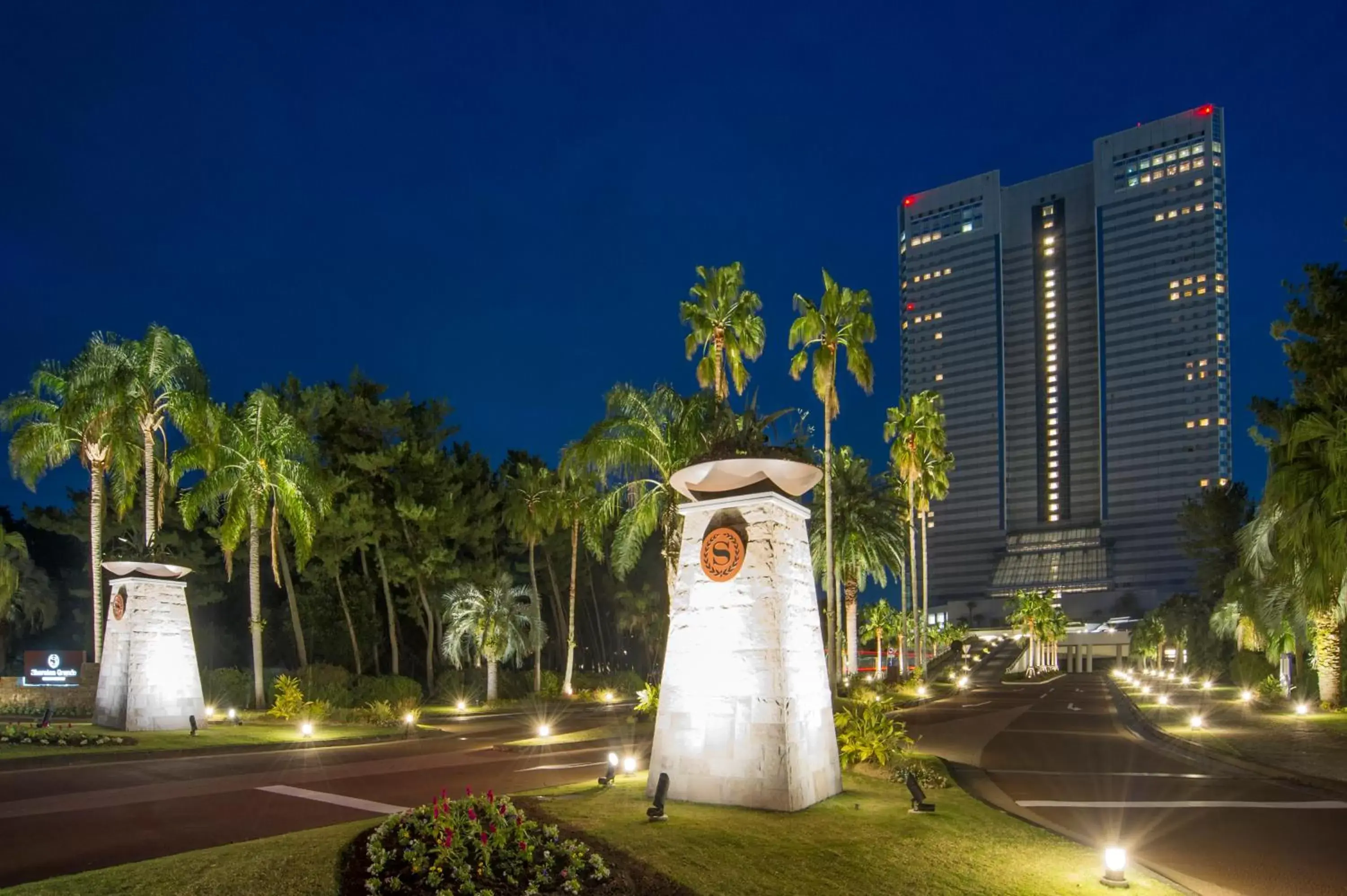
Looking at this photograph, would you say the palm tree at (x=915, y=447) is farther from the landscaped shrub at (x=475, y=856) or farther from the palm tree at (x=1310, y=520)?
the landscaped shrub at (x=475, y=856)

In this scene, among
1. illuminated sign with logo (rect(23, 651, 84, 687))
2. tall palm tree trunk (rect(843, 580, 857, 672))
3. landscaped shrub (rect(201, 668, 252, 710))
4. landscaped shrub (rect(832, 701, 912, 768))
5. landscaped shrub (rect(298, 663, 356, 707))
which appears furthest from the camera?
tall palm tree trunk (rect(843, 580, 857, 672))

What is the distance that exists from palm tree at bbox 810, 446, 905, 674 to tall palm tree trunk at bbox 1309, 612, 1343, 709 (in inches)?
724

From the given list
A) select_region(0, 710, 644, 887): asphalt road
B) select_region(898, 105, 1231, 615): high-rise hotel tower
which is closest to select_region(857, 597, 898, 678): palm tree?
select_region(0, 710, 644, 887): asphalt road

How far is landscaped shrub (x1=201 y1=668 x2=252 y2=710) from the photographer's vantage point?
29.8 metres

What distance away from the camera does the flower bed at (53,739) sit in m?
18.5

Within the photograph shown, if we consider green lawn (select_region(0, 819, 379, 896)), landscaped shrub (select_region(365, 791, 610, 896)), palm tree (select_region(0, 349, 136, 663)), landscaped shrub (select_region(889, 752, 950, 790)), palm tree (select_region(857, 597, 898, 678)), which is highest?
palm tree (select_region(0, 349, 136, 663))

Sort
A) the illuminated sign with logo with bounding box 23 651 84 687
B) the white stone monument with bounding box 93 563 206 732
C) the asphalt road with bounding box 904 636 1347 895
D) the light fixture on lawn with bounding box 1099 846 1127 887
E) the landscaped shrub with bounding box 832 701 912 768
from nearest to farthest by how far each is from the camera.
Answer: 1. the light fixture on lawn with bounding box 1099 846 1127 887
2. the asphalt road with bounding box 904 636 1347 895
3. the landscaped shrub with bounding box 832 701 912 768
4. the white stone monument with bounding box 93 563 206 732
5. the illuminated sign with logo with bounding box 23 651 84 687

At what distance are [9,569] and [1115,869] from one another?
38.7m

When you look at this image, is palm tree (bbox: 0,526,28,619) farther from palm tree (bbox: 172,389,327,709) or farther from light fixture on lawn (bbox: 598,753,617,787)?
light fixture on lawn (bbox: 598,753,617,787)

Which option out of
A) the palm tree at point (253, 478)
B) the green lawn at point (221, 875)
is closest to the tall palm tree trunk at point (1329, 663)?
the green lawn at point (221, 875)

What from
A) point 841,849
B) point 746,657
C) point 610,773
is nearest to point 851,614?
point 610,773

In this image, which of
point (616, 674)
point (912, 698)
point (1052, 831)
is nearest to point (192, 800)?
point (1052, 831)

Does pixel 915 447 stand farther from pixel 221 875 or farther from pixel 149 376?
pixel 221 875

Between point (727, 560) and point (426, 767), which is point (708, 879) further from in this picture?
point (426, 767)
